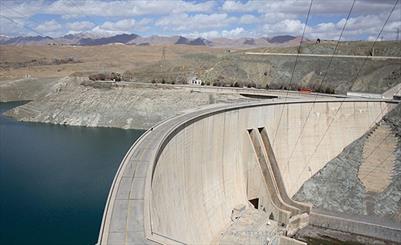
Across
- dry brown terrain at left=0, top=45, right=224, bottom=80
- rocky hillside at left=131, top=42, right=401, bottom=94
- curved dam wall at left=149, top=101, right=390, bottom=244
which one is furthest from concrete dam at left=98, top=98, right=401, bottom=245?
dry brown terrain at left=0, top=45, right=224, bottom=80

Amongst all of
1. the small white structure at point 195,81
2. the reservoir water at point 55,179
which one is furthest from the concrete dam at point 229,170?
the small white structure at point 195,81

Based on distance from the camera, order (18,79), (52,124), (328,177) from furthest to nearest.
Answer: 1. (18,79)
2. (52,124)
3. (328,177)

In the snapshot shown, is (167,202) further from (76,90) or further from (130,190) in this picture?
(76,90)

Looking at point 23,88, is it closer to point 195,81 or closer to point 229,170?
point 195,81

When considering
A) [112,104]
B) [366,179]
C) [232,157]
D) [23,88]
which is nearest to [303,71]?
[112,104]

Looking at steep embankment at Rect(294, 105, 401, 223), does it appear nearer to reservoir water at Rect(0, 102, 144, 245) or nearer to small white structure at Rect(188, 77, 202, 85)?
reservoir water at Rect(0, 102, 144, 245)

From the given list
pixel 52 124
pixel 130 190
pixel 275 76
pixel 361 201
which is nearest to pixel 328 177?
pixel 361 201
